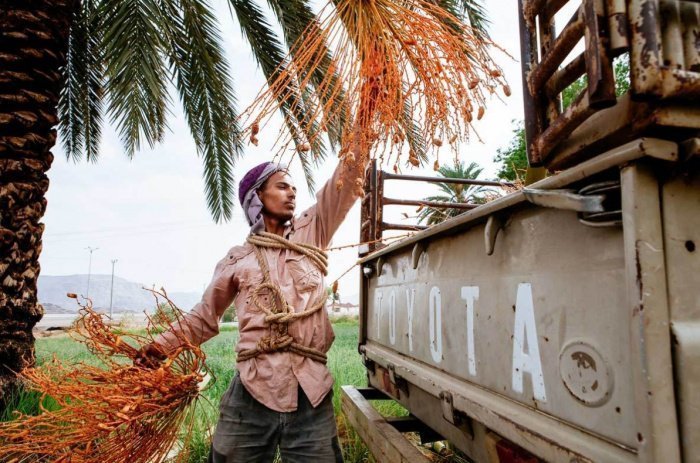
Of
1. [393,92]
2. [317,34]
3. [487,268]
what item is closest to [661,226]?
[487,268]

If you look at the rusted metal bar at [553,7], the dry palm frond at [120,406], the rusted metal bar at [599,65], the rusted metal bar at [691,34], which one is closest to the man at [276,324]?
the dry palm frond at [120,406]

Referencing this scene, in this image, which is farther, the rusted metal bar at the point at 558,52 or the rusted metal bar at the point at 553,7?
the rusted metal bar at the point at 553,7

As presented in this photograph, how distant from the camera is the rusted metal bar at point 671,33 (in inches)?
32.3

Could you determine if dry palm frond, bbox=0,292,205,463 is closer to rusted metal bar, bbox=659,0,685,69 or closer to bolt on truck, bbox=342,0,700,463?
bolt on truck, bbox=342,0,700,463

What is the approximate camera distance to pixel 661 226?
82cm

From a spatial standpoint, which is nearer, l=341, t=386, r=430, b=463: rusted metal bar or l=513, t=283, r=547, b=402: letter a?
l=513, t=283, r=547, b=402: letter a

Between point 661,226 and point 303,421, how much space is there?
1.65m

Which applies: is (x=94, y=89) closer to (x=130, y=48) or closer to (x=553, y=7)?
(x=130, y=48)

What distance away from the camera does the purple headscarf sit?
2.38 m

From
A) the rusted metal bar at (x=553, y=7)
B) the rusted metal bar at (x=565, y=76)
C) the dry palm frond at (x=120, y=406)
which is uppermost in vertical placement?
the rusted metal bar at (x=553, y=7)

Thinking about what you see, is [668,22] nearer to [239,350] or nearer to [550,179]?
[550,179]

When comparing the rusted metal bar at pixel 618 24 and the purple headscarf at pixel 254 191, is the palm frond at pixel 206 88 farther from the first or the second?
the rusted metal bar at pixel 618 24

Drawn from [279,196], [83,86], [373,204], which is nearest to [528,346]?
[279,196]

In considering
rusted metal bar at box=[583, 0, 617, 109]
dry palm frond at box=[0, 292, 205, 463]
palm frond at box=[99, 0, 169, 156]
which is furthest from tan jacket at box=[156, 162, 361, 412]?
palm frond at box=[99, 0, 169, 156]
